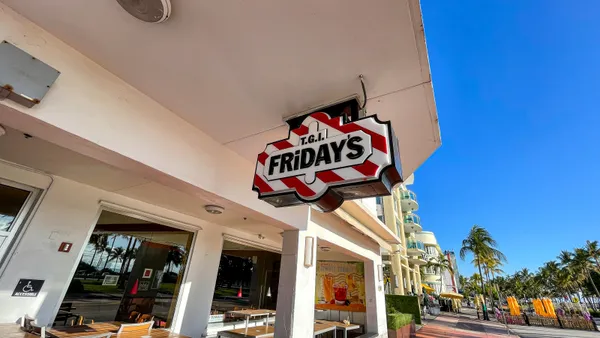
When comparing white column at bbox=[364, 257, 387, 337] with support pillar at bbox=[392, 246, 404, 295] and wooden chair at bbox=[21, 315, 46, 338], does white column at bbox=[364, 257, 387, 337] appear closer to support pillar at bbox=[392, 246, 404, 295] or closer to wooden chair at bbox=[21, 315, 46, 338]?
wooden chair at bbox=[21, 315, 46, 338]

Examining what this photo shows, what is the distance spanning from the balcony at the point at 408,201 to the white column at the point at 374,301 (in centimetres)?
2548

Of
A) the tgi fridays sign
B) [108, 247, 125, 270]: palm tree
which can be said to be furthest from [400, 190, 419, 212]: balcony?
the tgi fridays sign

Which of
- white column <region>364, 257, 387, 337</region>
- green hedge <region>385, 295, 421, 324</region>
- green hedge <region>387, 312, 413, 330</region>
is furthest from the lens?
green hedge <region>385, 295, 421, 324</region>

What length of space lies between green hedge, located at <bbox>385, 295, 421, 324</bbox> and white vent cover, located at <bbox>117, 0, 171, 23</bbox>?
14.1m

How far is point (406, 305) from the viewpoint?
12.7 meters

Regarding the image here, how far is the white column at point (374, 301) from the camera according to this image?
8180 mm

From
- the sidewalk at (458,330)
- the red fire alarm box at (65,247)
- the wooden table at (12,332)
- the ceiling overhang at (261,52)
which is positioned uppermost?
the ceiling overhang at (261,52)

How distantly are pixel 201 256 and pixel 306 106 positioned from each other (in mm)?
4916

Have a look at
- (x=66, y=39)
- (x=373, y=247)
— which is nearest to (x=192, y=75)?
(x=66, y=39)

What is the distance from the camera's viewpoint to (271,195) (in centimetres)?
216

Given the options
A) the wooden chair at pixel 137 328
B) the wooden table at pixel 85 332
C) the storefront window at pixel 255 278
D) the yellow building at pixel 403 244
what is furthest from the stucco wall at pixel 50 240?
the yellow building at pixel 403 244

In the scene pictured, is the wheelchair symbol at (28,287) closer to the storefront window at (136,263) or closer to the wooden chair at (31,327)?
the wooden chair at (31,327)

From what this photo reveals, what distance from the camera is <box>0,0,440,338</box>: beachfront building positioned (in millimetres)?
1777

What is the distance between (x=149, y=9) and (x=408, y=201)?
3442 centimetres
